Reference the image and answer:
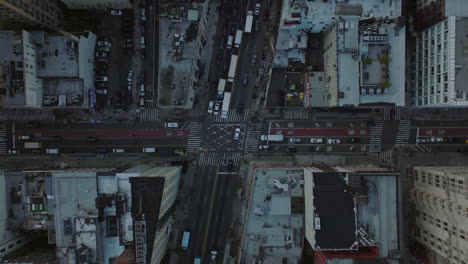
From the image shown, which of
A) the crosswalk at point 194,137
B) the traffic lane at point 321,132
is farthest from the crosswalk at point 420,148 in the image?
the crosswalk at point 194,137

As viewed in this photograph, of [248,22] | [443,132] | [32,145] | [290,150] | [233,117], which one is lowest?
[290,150]

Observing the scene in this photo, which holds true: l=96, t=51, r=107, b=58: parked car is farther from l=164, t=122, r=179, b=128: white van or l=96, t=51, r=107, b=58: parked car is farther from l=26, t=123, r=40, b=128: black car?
l=26, t=123, r=40, b=128: black car

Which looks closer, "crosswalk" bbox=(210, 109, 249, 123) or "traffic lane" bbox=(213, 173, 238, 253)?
"crosswalk" bbox=(210, 109, 249, 123)

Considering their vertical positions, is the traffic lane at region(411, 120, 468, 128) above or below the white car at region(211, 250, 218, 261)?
above

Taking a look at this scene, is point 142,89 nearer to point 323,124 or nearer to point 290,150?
point 290,150

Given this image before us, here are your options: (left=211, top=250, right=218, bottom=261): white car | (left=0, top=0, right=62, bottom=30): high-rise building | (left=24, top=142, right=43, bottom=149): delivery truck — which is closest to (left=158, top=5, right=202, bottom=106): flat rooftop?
(left=0, top=0, right=62, bottom=30): high-rise building

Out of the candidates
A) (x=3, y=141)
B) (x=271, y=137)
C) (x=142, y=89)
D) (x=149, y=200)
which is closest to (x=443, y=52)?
(x=271, y=137)

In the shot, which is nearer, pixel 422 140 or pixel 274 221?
pixel 274 221
